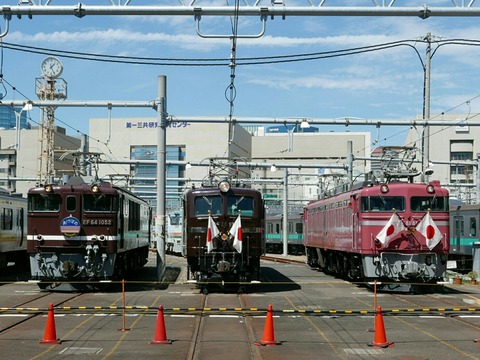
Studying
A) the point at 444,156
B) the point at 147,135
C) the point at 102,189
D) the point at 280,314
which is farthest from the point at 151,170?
the point at 280,314

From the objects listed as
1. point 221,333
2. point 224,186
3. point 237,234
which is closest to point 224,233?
point 237,234

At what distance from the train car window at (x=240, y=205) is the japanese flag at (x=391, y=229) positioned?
3.80m

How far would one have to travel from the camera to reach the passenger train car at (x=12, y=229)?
2752 centimetres

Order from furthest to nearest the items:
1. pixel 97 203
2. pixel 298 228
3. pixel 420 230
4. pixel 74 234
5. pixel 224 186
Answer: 1. pixel 298 228
2. pixel 97 203
3. pixel 224 186
4. pixel 74 234
5. pixel 420 230

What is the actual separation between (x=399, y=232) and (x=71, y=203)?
9.62m

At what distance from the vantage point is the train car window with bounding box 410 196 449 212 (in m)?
21.7

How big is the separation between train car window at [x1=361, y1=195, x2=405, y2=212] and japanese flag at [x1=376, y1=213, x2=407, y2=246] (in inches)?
19.3

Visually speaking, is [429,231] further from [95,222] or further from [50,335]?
[50,335]

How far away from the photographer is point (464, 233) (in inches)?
1318

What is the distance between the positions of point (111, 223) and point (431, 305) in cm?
938

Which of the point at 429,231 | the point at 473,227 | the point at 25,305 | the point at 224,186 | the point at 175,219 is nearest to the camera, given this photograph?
the point at 25,305

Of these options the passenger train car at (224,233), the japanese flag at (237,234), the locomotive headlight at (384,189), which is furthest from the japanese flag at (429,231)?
the japanese flag at (237,234)

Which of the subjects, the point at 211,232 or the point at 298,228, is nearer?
the point at 211,232

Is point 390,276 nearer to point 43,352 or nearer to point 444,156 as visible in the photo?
point 43,352
